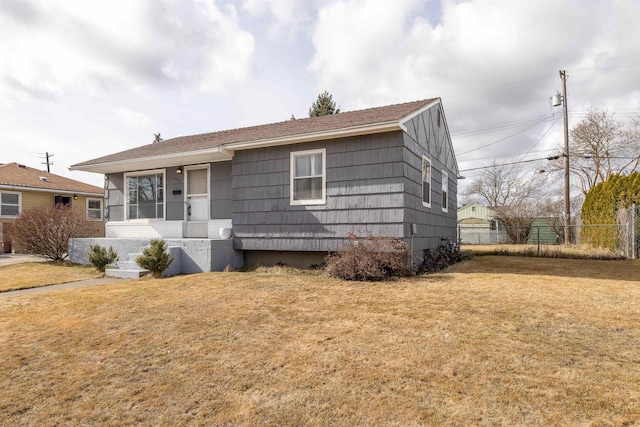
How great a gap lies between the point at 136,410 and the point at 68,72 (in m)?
9.68

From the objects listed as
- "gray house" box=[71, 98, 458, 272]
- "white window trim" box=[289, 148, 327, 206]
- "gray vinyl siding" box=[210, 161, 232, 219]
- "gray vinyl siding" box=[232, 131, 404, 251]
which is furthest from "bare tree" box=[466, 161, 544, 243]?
"gray vinyl siding" box=[210, 161, 232, 219]

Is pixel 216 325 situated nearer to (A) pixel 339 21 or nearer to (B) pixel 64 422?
(B) pixel 64 422

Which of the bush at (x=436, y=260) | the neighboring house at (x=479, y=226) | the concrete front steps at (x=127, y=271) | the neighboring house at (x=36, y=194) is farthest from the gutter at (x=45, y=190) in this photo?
the neighboring house at (x=479, y=226)

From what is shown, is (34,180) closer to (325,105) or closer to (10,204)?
(10,204)

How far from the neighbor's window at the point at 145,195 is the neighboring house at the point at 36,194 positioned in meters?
5.60

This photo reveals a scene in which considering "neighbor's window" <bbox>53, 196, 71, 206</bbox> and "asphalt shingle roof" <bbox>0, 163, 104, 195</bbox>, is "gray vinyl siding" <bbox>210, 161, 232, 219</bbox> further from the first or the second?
"neighbor's window" <bbox>53, 196, 71, 206</bbox>

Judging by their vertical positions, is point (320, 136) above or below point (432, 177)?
above

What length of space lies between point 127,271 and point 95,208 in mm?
16660

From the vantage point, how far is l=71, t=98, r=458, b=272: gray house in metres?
7.65

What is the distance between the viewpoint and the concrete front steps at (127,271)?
7.90m

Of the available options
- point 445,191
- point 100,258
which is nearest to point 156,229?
point 100,258

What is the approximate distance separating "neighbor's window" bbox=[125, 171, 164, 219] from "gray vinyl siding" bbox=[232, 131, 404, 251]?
10.9ft

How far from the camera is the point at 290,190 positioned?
27.9 feet

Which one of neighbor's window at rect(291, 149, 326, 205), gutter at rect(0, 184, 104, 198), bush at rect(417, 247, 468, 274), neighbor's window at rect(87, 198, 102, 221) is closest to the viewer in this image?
neighbor's window at rect(291, 149, 326, 205)
